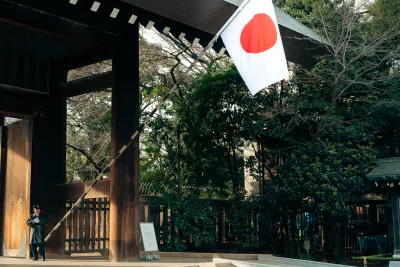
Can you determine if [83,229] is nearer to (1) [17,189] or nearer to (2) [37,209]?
(2) [37,209]

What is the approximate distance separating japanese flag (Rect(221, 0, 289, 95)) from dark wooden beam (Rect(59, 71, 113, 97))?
3.39 meters

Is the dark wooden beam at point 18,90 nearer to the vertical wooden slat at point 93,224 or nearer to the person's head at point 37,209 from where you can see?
the person's head at point 37,209

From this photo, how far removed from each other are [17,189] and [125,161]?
322 cm

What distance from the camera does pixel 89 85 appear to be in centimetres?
1155

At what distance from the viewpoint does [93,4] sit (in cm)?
948

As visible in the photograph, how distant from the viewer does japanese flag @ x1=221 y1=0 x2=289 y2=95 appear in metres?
8.39

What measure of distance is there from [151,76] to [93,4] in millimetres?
9707

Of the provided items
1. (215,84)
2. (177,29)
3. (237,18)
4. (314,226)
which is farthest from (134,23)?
(314,226)

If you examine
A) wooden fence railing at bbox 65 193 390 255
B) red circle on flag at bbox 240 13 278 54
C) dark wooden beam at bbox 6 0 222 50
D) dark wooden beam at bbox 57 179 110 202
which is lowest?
wooden fence railing at bbox 65 193 390 255

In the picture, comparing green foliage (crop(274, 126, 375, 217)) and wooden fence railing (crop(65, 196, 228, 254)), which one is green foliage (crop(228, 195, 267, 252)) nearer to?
wooden fence railing (crop(65, 196, 228, 254))

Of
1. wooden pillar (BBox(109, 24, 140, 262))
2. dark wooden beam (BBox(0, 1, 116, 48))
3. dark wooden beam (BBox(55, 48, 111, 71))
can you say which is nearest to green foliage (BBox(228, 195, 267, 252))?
wooden pillar (BBox(109, 24, 140, 262))

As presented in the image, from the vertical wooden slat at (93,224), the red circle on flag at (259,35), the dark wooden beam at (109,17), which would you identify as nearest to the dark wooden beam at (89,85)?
the dark wooden beam at (109,17)

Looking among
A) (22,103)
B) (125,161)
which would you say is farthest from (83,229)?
(22,103)

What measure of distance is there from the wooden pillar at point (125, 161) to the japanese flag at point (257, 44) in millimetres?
2882
